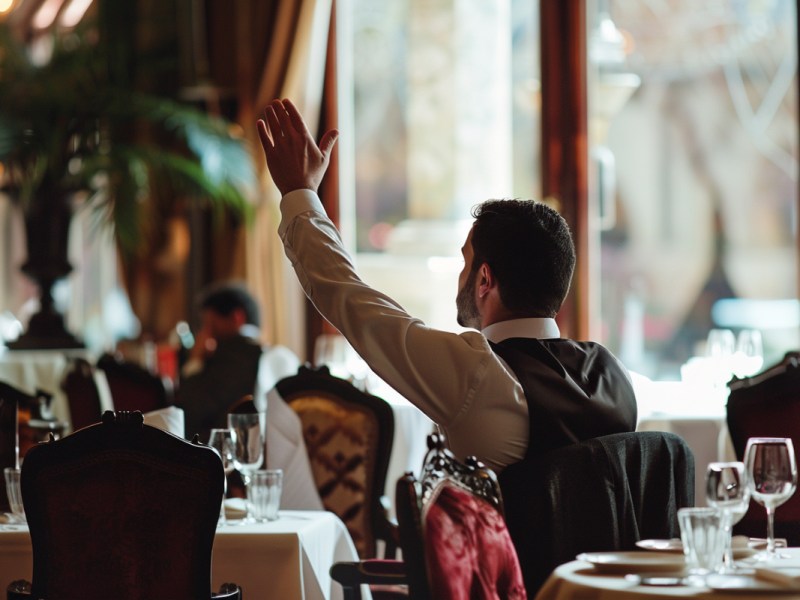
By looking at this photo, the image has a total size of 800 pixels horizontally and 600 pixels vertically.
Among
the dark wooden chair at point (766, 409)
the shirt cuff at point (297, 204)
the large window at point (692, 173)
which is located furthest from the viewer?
the large window at point (692, 173)

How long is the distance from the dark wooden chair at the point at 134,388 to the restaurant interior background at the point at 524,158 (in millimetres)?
1994

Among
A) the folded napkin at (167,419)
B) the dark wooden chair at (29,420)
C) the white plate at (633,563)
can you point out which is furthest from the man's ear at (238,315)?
the white plate at (633,563)

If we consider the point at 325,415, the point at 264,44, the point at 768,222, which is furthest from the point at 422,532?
the point at 264,44

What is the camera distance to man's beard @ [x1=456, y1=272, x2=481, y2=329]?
251 cm

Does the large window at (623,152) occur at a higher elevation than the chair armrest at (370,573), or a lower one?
higher

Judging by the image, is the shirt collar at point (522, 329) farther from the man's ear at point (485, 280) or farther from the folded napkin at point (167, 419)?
the folded napkin at point (167, 419)

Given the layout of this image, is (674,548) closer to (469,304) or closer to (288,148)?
(469,304)

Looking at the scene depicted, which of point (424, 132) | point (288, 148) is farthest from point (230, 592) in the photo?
point (424, 132)

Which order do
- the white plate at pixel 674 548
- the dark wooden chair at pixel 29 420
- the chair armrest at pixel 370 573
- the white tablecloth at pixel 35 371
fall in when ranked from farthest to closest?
the white tablecloth at pixel 35 371, the dark wooden chair at pixel 29 420, the chair armrest at pixel 370 573, the white plate at pixel 674 548

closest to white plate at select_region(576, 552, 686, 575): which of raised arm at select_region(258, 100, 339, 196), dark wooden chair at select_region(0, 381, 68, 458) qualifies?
raised arm at select_region(258, 100, 339, 196)

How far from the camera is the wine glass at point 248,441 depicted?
9.90 feet

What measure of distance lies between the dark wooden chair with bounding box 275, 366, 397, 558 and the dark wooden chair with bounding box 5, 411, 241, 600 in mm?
1355

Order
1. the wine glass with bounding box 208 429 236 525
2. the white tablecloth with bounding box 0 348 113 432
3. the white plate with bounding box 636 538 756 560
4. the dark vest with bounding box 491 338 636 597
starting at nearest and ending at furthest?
the white plate with bounding box 636 538 756 560
the dark vest with bounding box 491 338 636 597
the wine glass with bounding box 208 429 236 525
the white tablecloth with bounding box 0 348 113 432

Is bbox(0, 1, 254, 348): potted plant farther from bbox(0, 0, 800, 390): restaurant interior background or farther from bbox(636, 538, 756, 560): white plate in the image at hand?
bbox(636, 538, 756, 560): white plate
